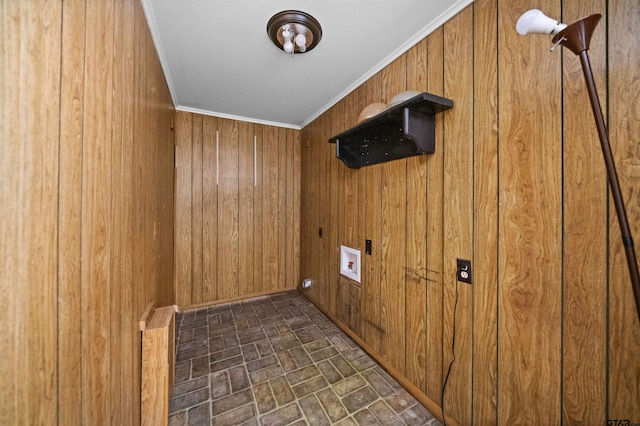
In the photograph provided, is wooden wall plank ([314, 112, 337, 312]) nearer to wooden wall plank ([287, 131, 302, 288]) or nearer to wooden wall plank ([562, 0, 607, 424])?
wooden wall plank ([287, 131, 302, 288])

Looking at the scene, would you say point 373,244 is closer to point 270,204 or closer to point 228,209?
point 270,204

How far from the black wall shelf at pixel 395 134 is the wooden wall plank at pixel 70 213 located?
58.0 inches

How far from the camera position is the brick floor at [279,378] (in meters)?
1.54

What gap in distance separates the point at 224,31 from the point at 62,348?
1957mm

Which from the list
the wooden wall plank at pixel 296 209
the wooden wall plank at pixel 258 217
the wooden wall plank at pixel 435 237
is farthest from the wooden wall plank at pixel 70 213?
the wooden wall plank at pixel 296 209

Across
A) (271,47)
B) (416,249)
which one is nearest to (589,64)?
(416,249)

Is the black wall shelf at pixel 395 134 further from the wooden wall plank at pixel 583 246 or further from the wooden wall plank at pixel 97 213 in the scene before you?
the wooden wall plank at pixel 97 213

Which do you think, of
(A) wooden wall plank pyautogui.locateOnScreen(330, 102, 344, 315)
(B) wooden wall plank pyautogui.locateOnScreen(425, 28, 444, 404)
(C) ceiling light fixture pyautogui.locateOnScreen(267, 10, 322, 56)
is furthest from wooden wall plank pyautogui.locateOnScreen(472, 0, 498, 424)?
(A) wooden wall plank pyautogui.locateOnScreen(330, 102, 344, 315)

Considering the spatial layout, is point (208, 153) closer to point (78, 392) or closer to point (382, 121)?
point (382, 121)

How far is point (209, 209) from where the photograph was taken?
3.15 m

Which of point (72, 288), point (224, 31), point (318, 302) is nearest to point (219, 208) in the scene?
point (318, 302)

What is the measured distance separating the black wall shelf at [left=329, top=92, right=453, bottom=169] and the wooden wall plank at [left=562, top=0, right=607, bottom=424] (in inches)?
22.4

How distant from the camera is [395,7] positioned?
1.41m

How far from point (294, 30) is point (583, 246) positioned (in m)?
2.01
